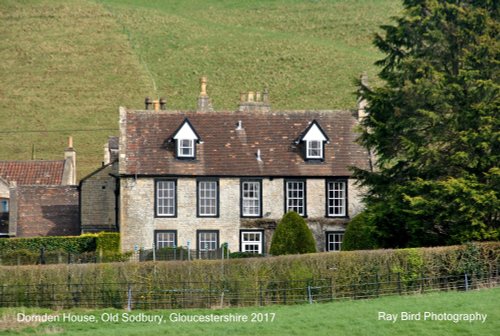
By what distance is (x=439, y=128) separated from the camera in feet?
168

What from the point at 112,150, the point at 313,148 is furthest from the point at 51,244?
the point at 313,148

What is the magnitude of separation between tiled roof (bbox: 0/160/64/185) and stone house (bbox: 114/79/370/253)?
18.8 meters

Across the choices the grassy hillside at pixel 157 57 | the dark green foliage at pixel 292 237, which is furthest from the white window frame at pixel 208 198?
the grassy hillside at pixel 157 57

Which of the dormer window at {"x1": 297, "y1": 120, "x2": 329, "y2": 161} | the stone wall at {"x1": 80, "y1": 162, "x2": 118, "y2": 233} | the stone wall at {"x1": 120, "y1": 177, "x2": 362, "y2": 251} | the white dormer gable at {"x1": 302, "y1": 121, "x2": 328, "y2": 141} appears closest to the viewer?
the stone wall at {"x1": 120, "y1": 177, "x2": 362, "y2": 251}

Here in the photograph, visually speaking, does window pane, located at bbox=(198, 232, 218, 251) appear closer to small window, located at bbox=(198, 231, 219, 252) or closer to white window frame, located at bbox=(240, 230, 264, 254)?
small window, located at bbox=(198, 231, 219, 252)

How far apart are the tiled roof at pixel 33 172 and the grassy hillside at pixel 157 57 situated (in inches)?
576

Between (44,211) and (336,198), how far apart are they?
16.6 metres

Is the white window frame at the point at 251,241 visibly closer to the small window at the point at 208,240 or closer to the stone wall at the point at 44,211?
the small window at the point at 208,240

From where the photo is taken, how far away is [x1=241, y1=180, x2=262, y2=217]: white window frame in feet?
204

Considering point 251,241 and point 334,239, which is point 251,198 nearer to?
point 251,241

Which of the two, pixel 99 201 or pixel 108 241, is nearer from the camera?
pixel 108 241

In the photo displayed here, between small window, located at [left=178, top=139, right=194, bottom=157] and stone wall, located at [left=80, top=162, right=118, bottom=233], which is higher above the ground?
small window, located at [left=178, top=139, right=194, bottom=157]

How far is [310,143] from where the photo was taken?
211ft

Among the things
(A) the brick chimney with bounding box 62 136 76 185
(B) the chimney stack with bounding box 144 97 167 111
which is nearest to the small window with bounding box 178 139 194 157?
(B) the chimney stack with bounding box 144 97 167 111
